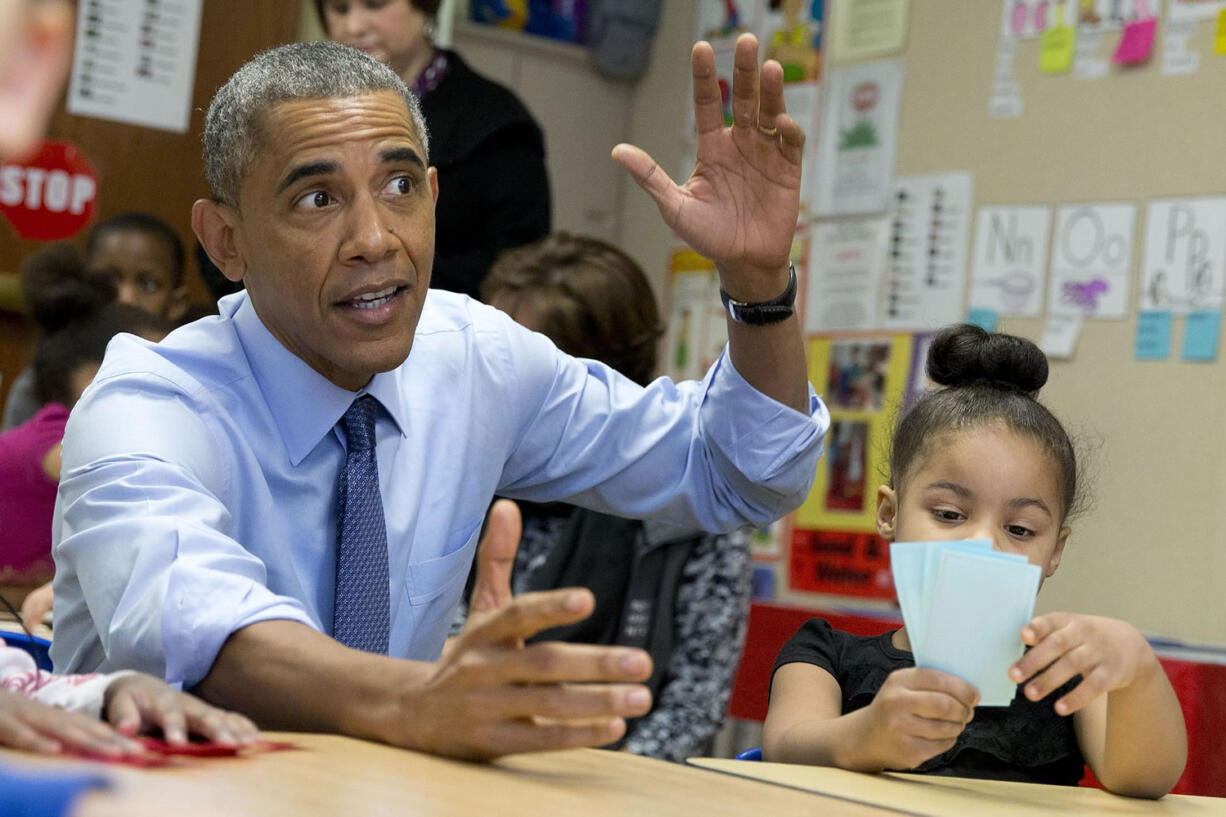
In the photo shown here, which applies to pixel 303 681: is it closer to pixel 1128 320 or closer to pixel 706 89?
pixel 706 89

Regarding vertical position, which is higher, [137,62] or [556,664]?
[137,62]

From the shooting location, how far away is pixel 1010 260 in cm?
349

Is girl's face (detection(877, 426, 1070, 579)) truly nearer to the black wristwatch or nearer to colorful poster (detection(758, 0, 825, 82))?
the black wristwatch

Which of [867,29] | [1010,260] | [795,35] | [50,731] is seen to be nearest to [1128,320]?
[1010,260]

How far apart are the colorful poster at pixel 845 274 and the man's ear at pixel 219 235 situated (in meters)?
2.55

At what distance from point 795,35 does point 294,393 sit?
3083mm

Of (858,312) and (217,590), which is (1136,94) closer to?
(858,312)

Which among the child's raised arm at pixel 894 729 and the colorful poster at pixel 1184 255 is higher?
the colorful poster at pixel 1184 255

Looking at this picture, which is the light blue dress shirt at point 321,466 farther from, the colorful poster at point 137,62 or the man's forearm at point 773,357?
the colorful poster at point 137,62

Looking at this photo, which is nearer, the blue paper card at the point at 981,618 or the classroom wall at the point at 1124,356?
the blue paper card at the point at 981,618

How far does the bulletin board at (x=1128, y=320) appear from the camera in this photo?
10.1 ft

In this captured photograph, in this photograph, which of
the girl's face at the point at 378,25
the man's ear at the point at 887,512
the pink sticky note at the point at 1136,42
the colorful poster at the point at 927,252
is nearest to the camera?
the man's ear at the point at 887,512

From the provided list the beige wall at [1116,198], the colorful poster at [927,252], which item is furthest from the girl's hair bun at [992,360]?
the colorful poster at [927,252]

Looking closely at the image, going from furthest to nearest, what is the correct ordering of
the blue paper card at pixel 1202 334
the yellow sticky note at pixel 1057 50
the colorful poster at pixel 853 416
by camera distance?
1. the colorful poster at pixel 853 416
2. the yellow sticky note at pixel 1057 50
3. the blue paper card at pixel 1202 334
